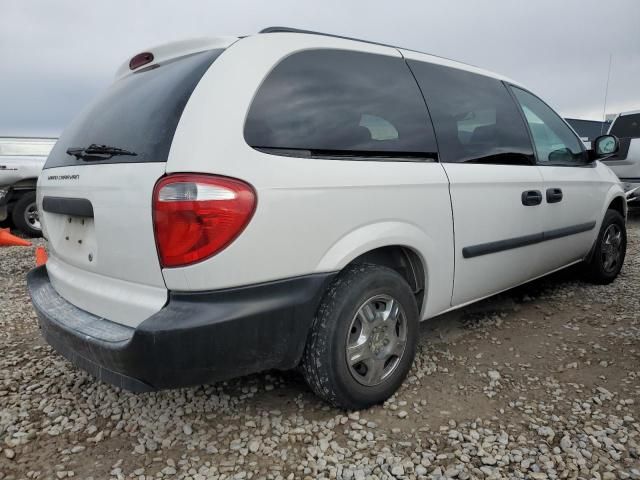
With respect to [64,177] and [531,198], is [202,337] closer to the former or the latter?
[64,177]

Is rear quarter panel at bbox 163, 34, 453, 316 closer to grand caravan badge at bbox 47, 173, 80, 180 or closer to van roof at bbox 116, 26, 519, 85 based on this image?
van roof at bbox 116, 26, 519, 85

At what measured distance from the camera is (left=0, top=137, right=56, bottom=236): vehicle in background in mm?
7562

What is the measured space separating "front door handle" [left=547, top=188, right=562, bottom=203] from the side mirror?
2.61 ft

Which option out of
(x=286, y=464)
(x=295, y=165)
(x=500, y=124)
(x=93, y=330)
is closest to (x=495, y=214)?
(x=500, y=124)

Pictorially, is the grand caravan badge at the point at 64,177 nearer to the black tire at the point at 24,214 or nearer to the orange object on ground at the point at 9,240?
the orange object on ground at the point at 9,240

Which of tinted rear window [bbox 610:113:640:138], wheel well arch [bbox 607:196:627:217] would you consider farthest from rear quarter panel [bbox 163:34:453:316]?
tinted rear window [bbox 610:113:640:138]

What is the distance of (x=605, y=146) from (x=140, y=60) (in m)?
3.38

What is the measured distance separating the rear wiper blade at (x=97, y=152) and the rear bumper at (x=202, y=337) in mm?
621

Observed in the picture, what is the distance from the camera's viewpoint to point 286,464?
1.85 meters

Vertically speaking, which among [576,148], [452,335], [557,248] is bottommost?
[452,335]

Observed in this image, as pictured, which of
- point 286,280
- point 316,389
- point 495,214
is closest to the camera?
point 286,280

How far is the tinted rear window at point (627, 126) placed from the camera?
27.6 ft

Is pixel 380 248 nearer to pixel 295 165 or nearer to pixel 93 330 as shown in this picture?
pixel 295 165

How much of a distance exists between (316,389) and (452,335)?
4.48 feet
